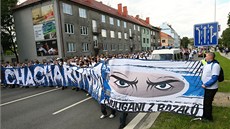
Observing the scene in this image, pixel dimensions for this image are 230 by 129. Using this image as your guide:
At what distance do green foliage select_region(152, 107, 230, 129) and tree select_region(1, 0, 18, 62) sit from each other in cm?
3414

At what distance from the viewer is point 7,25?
118 ft

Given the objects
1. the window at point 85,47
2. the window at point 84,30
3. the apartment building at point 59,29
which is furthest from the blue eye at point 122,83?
the window at point 84,30

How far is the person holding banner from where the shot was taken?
4547 mm

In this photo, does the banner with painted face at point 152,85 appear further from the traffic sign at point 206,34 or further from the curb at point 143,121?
the traffic sign at point 206,34

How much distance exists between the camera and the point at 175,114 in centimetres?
542

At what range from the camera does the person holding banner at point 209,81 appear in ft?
14.9

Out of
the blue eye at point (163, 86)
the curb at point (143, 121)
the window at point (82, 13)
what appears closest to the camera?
the curb at point (143, 121)

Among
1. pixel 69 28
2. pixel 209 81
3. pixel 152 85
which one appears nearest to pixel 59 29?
pixel 69 28

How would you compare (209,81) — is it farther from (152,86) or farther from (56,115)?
(56,115)

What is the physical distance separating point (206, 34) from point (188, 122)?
10.1 ft

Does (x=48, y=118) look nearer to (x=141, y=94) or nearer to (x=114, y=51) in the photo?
(x=141, y=94)

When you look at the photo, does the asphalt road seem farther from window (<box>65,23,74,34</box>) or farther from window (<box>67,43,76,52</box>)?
window (<box>65,23,74,34</box>)

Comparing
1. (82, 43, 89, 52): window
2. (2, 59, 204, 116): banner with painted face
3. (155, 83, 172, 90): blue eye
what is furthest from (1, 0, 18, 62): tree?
(155, 83, 172, 90): blue eye

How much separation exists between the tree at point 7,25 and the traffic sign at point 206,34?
3330 centimetres
